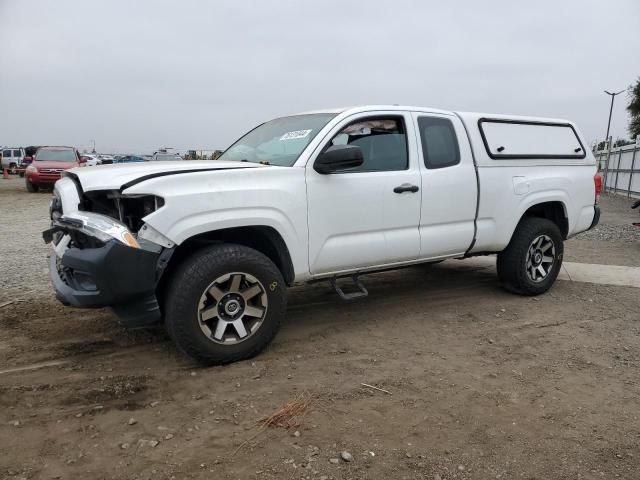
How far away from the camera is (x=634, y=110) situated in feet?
141

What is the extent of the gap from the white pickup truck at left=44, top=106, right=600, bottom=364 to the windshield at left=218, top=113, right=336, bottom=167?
19 millimetres

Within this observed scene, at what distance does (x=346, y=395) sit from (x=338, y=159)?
1686 millimetres

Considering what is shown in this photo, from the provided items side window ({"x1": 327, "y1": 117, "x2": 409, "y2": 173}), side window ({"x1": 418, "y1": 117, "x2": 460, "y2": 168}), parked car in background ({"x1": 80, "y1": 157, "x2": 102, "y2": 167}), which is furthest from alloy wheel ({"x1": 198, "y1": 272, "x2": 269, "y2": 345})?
parked car in background ({"x1": 80, "y1": 157, "x2": 102, "y2": 167})

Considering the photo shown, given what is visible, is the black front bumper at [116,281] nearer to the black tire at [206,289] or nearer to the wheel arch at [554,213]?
the black tire at [206,289]

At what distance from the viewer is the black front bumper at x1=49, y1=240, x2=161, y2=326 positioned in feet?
10.4

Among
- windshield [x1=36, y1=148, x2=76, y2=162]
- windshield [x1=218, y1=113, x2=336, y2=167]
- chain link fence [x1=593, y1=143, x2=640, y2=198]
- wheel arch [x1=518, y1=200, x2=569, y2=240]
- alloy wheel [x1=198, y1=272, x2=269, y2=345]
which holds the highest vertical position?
windshield [x1=218, y1=113, x2=336, y2=167]

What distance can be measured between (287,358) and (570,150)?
4072mm

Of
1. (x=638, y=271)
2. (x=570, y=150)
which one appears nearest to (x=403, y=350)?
(x=570, y=150)

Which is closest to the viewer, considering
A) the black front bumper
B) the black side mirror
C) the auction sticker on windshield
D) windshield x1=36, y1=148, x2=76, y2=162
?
the black front bumper

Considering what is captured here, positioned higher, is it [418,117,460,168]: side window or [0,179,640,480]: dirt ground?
[418,117,460,168]: side window

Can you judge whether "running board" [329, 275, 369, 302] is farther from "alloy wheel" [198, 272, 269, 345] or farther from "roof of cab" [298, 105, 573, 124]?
"roof of cab" [298, 105, 573, 124]

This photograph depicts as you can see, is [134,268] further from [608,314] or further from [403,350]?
[608,314]

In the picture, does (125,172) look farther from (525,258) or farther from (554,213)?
(554,213)

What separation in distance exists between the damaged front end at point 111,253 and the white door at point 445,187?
230 centimetres
